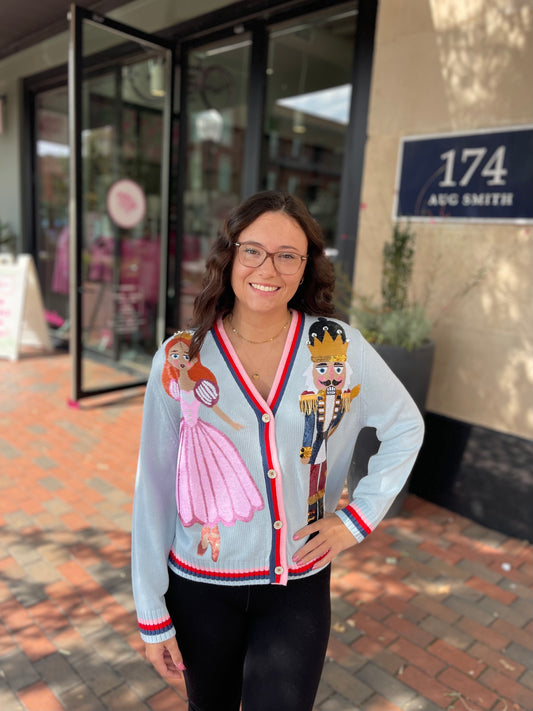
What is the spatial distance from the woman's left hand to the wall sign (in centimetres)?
284

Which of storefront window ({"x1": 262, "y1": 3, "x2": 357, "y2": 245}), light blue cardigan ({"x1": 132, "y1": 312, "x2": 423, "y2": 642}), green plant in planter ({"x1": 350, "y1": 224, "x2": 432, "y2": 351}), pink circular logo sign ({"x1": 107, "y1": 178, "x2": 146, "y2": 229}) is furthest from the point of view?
pink circular logo sign ({"x1": 107, "y1": 178, "x2": 146, "y2": 229})

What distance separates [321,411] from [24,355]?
7025 mm

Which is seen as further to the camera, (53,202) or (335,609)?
(53,202)

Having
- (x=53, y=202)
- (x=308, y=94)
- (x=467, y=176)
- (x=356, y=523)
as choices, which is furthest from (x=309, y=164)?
(x=356, y=523)

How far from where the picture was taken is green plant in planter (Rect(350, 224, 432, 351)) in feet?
12.3

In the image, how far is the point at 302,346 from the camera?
155 cm

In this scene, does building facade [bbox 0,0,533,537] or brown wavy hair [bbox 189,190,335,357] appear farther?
building facade [bbox 0,0,533,537]

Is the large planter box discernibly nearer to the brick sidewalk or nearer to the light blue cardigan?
the brick sidewalk

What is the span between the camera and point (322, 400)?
1504mm

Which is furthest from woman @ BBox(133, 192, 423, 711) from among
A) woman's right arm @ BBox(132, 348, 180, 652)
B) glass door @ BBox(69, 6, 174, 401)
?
glass door @ BBox(69, 6, 174, 401)

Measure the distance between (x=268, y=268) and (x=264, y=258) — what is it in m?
0.03

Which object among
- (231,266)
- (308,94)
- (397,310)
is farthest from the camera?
(308,94)

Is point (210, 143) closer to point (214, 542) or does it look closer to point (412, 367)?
point (412, 367)

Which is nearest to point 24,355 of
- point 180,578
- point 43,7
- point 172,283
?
point 172,283
